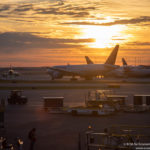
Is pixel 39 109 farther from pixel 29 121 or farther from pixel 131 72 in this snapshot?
pixel 131 72

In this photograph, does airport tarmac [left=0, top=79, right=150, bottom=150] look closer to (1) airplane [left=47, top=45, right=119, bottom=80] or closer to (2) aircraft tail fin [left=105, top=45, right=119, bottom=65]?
(1) airplane [left=47, top=45, right=119, bottom=80]

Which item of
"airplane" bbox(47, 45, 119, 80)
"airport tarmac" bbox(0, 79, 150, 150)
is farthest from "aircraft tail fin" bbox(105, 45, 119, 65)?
"airport tarmac" bbox(0, 79, 150, 150)

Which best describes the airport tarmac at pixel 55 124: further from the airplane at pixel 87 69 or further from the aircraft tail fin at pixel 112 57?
→ the aircraft tail fin at pixel 112 57

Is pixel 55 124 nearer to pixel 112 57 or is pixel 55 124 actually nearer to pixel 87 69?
pixel 87 69

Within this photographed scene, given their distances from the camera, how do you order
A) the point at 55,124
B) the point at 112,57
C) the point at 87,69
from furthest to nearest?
1. the point at 112,57
2. the point at 87,69
3. the point at 55,124

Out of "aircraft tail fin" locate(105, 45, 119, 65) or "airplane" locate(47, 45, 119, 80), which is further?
"aircraft tail fin" locate(105, 45, 119, 65)

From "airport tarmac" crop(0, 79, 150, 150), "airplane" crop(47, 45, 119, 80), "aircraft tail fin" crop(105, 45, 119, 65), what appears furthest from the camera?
"aircraft tail fin" crop(105, 45, 119, 65)

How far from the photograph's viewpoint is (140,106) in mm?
34312

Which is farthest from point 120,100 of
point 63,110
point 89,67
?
point 89,67

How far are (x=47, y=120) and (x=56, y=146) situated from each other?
928 centimetres

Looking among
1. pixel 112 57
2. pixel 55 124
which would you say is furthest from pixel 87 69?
pixel 55 124

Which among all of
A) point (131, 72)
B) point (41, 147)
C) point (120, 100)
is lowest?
point (41, 147)

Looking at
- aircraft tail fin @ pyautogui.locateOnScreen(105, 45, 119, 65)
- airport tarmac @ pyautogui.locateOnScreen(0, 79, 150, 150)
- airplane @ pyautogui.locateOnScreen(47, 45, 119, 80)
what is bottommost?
airport tarmac @ pyautogui.locateOnScreen(0, 79, 150, 150)

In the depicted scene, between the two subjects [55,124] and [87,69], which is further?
[87,69]
